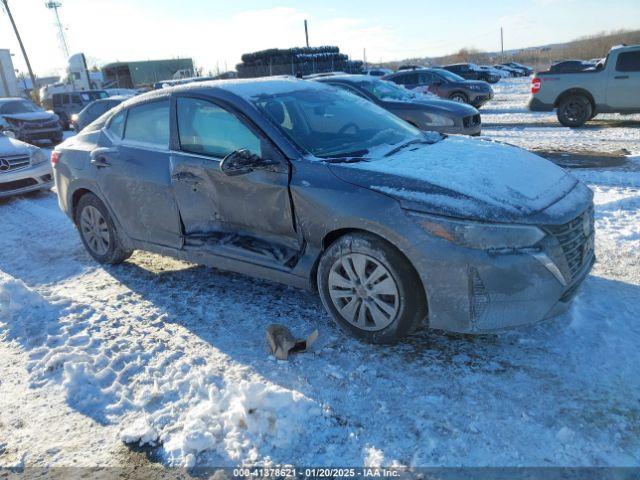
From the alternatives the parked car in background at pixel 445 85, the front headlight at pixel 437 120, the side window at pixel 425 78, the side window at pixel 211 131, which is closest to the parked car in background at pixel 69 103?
the parked car in background at pixel 445 85

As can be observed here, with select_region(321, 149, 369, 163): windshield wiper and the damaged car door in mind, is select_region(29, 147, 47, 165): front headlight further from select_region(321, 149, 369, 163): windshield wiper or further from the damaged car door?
select_region(321, 149, 369, 163): windshield wiper

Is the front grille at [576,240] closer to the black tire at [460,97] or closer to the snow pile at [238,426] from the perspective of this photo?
the snow pile at [238,426]

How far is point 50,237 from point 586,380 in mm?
6212

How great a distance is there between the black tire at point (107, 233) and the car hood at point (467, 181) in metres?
2.65

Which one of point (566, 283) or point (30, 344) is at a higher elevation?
point (566, 283)

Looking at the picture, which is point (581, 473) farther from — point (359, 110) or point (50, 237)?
point (50, 237)

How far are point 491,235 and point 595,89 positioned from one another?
37.9ft

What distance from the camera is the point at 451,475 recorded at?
238 cm

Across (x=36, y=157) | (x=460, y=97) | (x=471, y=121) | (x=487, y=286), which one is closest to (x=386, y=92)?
(x=471, y=121)

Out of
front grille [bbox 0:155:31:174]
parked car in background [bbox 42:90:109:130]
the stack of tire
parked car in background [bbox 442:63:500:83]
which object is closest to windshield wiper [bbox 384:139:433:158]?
front grille [bbox 0:155:31:174]

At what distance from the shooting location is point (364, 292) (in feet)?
11.1

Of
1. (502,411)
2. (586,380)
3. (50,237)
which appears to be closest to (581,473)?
(502,411)

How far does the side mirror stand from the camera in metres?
3.67

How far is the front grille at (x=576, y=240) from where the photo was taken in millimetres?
3080
